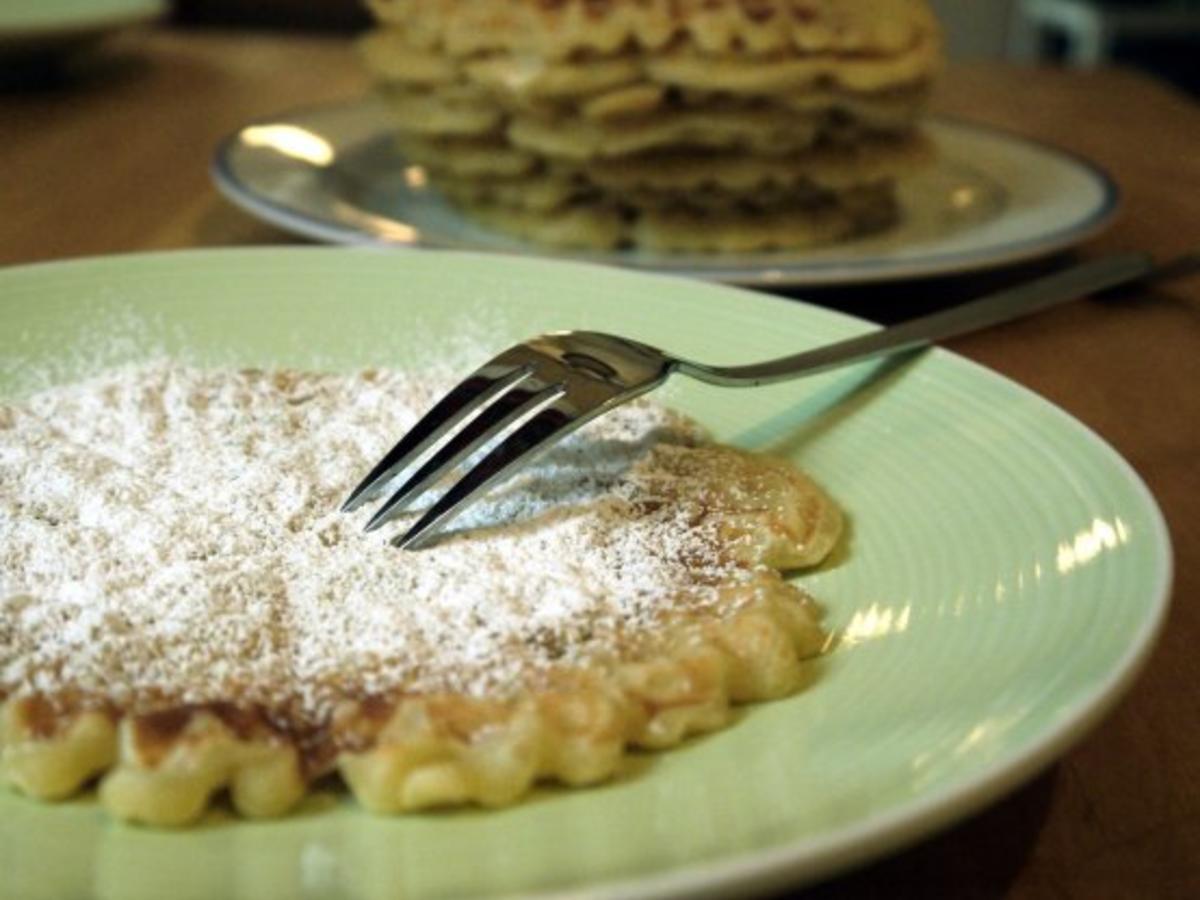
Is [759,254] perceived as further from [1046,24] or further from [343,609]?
[1046,24]

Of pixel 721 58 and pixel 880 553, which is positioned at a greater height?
pixel 721 58

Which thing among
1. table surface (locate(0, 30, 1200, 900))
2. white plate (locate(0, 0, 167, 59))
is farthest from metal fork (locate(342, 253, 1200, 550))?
white plate (locate(0, 0, 167, 59))

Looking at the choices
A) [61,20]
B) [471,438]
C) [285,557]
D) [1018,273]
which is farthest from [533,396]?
[61,20]

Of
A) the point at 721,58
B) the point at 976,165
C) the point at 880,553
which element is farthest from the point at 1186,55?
the point at 880,553

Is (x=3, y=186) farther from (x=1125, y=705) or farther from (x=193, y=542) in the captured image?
(x=1125, y=705)

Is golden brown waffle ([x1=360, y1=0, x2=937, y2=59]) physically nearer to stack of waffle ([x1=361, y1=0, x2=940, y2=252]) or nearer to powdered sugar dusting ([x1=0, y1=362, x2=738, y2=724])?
stack of waffle ([x1=361, y1=0, x2=940, y2=252])

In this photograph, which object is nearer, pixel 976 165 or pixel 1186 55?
pixel 976 165
